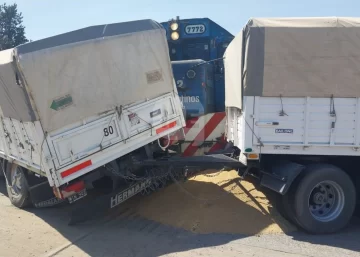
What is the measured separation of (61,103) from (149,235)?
2295mm

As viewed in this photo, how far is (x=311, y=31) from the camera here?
5.07 m

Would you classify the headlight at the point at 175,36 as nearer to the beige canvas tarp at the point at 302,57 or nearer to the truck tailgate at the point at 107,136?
the truck tailgate at the point at 107,136

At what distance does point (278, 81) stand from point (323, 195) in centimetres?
185

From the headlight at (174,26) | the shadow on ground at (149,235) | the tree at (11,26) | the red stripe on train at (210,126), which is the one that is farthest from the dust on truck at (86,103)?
the tree at (11,26)

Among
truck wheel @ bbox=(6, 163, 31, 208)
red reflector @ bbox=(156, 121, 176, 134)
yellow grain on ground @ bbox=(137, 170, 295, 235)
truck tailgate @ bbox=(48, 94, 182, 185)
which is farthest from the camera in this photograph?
truck wheel @ bbox=(6, 163, 31, 208)

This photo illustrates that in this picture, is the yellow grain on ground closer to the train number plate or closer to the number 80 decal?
the number 80 decal

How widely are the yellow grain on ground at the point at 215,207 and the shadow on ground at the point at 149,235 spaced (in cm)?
2

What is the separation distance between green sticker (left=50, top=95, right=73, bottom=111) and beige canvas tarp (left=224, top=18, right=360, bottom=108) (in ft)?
8.30

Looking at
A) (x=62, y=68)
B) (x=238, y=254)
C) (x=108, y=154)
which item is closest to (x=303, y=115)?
(x=238, y=254)

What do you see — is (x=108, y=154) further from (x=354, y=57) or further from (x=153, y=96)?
(x=354, y=57)

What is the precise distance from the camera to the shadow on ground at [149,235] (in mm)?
4961

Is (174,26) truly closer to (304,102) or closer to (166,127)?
(166,127)

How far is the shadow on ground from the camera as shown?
4.96m

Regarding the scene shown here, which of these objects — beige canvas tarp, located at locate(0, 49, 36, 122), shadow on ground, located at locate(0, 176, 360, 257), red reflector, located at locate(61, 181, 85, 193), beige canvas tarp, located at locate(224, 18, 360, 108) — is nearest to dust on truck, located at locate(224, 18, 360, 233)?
beige canvas tarp, located at locate(224, 18, 360, 108)
